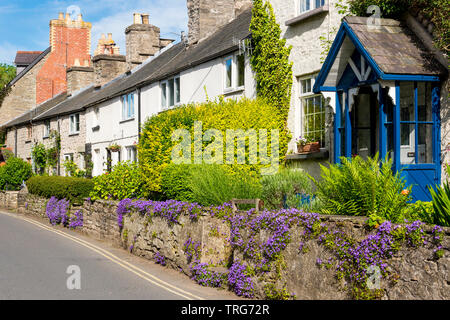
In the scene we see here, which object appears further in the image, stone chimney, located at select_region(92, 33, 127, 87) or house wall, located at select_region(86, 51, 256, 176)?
stone chimney, located at select_region(92, 33, 127, 87)

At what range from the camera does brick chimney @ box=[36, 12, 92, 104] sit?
44.2m

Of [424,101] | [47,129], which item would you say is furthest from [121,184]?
[47,129]

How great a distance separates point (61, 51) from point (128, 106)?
20.8 m

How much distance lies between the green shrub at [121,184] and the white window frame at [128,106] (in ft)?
30.1

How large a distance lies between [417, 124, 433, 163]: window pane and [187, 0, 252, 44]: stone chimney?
45.1 ft

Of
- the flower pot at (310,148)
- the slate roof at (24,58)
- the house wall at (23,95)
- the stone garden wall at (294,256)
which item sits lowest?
the stone garden wall at (294,256)

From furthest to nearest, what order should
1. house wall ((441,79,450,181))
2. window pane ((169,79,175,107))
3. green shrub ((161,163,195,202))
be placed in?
1. window pane ((169,79,175,107))
2. green shrub ((161,163,195,202))
3. house wall ((441,79,450,181))

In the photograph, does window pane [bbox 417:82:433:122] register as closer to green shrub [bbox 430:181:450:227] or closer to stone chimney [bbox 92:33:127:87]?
green shrub [bbox 430:181:450:227]

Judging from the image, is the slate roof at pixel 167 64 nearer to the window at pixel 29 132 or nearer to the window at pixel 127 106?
the window at pixel 127 106

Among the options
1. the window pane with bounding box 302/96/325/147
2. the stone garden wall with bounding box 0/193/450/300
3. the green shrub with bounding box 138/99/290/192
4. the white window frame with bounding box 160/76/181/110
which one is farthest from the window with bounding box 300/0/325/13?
the white window frame with bounding box 160/76/181/110

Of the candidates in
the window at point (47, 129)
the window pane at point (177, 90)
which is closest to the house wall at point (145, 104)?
the window pane at point (177, 90)

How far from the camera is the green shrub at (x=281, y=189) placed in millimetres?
10797

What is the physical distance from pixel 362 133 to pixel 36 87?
3688cm

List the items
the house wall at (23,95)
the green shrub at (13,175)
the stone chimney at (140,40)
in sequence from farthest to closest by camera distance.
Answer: the house wall at (23,95), the green shrub at (13,175), the stone chimney at (140,40)
